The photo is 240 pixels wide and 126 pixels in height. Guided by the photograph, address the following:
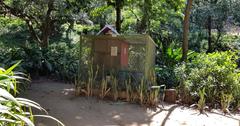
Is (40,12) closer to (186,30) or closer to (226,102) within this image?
(186,30)

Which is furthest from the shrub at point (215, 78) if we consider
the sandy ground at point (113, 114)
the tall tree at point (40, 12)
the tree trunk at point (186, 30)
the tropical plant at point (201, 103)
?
the tall tree at point (40, 12)

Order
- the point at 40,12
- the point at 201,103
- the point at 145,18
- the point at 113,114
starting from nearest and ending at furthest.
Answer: the point at 113,114 < the point at 201,103 < the point at 40,12 < the point at 145,18

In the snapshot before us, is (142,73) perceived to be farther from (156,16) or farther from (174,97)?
(156,16)

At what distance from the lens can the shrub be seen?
7172 millimetres

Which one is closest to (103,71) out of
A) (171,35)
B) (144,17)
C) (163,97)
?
(163,97)

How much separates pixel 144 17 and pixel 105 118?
739 cm

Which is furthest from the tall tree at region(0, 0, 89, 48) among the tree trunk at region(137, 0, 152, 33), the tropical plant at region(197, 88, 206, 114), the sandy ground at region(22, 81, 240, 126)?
the tropical plant at region(197, 88, 206, 114)

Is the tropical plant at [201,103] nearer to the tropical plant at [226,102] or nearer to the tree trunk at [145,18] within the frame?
the tropical plant at [226,102]

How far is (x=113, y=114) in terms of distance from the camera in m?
5.92

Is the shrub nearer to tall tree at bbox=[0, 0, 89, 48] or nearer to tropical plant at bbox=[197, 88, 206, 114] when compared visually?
tropical plant at bbox=[197, 88, 206, 114]

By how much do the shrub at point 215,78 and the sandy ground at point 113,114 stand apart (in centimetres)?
67

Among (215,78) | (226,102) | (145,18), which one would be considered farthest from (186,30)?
(145,18)

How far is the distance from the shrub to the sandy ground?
2.19ft

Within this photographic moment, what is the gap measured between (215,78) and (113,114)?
8.75 feet
